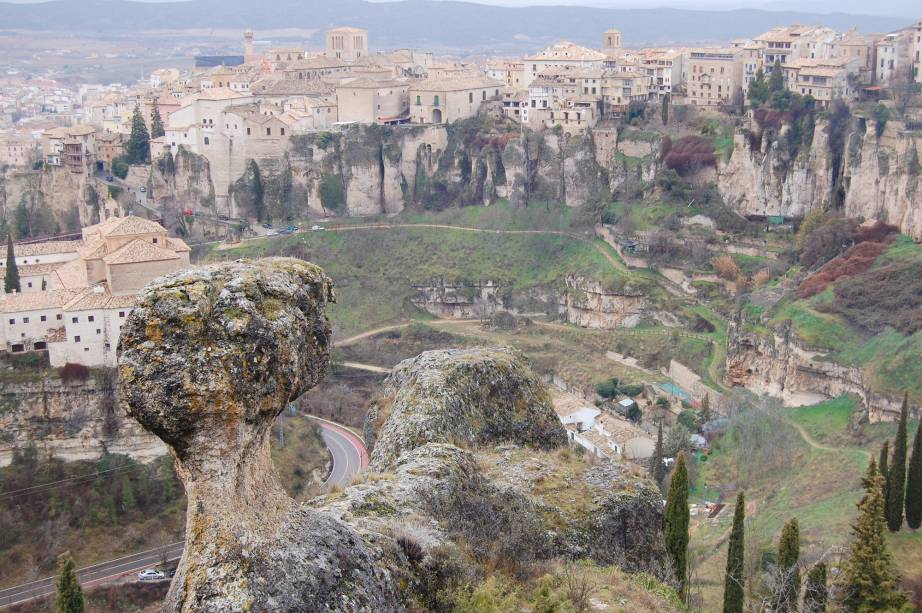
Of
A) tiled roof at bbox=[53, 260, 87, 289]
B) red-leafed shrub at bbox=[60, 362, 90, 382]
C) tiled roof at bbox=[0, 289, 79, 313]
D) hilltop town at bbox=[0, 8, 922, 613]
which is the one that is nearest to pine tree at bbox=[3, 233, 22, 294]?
hilltop town at bbox=[0, 8, 922, 613]

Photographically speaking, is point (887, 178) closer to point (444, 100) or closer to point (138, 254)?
point (444, 100)

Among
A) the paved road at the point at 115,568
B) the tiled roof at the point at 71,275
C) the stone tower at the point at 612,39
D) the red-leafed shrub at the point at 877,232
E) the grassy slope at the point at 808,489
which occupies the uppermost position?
the stone tower at the point at 612,39

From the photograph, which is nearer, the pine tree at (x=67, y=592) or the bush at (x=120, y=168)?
the pine tree at (x=67, y=592)

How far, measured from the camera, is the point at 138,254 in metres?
44.9

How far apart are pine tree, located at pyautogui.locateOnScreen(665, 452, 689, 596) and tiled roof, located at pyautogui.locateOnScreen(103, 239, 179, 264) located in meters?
27.2

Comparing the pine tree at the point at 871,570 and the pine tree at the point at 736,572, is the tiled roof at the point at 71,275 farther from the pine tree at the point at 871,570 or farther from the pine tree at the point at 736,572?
the pine tree at the point at 871,570

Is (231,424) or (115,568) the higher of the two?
(231,424)

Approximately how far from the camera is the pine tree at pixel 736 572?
24641mm

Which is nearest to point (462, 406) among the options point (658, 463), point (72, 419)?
point (658, 463)

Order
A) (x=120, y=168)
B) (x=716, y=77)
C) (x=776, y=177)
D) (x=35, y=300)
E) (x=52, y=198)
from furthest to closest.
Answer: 1. (x=120, y=168)
2. (x=52, y=198)
3. (x=716, y=77)
4. (x=776, y=177)
5. (x=35, y=300)

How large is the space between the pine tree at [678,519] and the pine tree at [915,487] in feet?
26.7

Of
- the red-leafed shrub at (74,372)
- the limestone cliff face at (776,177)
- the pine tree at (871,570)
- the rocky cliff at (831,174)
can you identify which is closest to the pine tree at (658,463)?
the pine tree at (871,570)

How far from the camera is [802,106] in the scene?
64250 millimetres

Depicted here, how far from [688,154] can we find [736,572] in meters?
45.2
